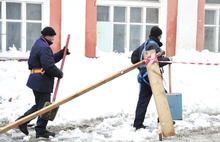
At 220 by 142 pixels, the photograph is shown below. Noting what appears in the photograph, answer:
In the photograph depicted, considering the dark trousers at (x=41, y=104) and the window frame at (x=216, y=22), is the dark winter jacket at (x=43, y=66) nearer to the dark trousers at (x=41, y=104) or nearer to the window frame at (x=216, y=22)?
the dark trousers at (x=41, y=104)

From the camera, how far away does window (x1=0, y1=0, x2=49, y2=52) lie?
11.6 meters

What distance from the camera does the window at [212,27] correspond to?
1302 centimetres

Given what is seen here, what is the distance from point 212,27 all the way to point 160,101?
7788 mm

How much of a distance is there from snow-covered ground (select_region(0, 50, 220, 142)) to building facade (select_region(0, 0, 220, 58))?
48 cm

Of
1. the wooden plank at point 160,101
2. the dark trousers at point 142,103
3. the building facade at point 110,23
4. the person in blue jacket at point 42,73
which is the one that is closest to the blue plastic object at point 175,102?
the dark trousers at point 142,103

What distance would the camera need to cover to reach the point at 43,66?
6.38m

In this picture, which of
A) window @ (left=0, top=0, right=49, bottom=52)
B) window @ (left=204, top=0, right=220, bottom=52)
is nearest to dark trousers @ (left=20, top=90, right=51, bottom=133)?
window @ (left=0, top=0, right=49, bottom=52)

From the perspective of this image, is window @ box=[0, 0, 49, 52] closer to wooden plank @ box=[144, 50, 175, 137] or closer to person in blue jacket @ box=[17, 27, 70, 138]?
person in blue jacket @ box=[17, 27, 70, 138]

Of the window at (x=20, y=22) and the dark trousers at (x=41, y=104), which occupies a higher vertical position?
the window at (x=20, y=22)

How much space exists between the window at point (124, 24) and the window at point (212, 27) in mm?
1683

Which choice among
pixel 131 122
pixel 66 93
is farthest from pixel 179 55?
pixel 131 122

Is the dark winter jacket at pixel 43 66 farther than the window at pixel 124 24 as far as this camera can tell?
No

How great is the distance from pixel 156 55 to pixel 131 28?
21.3 feet

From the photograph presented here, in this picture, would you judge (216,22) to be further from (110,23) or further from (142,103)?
(142,103)
